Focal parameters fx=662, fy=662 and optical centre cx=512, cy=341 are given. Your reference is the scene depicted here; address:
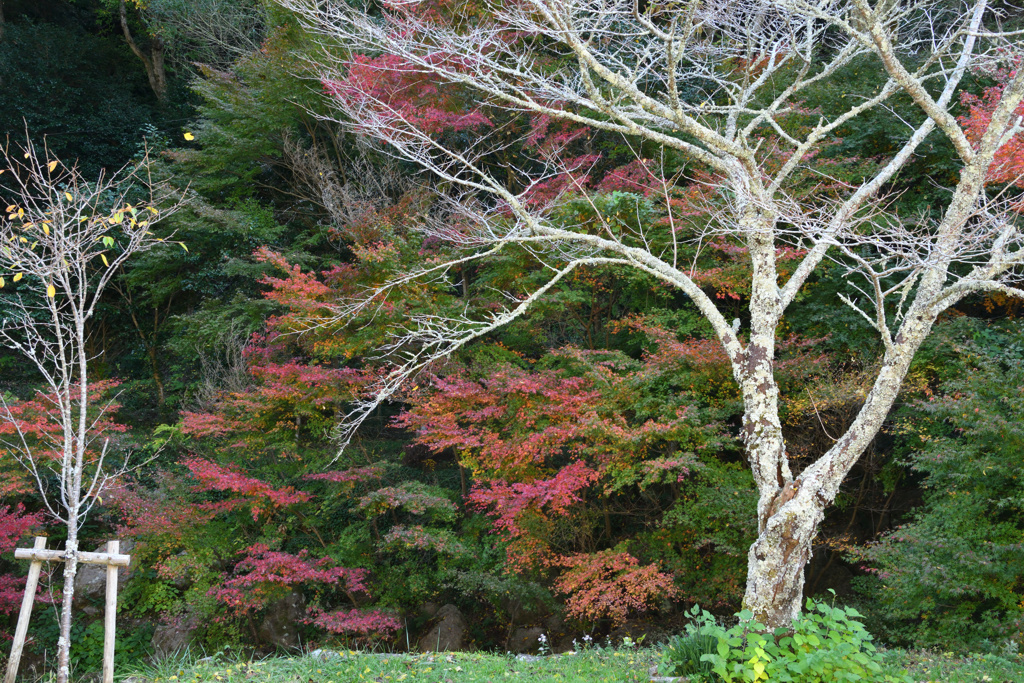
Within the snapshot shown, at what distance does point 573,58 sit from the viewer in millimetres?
9609

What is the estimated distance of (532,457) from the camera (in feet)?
21.8

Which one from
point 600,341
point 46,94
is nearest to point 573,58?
point 600,341

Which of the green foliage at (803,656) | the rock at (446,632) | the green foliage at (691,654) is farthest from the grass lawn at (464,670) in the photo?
the rock at (446,632)

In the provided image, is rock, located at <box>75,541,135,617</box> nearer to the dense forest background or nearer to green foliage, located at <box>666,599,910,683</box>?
the dense forest background

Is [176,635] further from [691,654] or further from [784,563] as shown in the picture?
[784,563]

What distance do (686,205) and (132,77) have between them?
12.5 m

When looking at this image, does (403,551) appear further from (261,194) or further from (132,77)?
(132,77)

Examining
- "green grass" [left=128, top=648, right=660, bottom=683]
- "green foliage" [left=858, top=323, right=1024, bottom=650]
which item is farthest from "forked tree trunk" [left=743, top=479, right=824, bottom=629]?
"green foliage" [left=858, top=323, right=1024, bottom=650]

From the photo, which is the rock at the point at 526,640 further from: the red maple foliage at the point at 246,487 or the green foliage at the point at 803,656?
the green foliage at the point at 803,656

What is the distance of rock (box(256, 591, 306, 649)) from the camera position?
25.4 feet

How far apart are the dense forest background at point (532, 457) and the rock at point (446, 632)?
0.57ft

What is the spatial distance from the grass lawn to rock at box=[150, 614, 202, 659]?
283cm

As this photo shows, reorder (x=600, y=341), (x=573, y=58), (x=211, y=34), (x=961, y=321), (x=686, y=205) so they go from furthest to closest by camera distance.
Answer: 1. (x=211, y=34)
2. (x=573, y=58)
3. (x=600, y=341)
4. (x=686, y=205)
5. (x=961, y=321)

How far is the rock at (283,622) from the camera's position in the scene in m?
7.75
